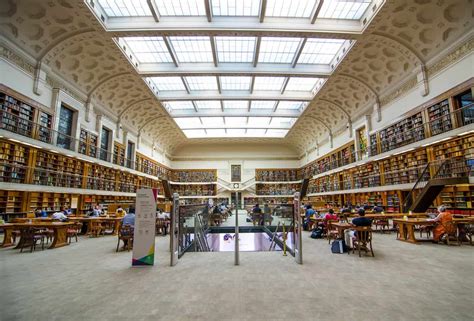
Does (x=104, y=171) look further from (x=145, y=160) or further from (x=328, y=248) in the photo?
(x=328, y=248)

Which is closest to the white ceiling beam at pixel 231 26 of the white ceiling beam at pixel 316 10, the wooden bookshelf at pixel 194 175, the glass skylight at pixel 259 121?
the white ceiling beam at pixel 316 10

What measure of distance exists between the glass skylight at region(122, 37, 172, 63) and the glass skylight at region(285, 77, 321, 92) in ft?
27.2

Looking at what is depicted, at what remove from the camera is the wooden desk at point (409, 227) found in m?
6.48

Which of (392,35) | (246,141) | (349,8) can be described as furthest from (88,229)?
(246,141)

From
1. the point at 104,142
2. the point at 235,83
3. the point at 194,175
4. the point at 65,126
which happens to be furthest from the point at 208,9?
the point at 194,175

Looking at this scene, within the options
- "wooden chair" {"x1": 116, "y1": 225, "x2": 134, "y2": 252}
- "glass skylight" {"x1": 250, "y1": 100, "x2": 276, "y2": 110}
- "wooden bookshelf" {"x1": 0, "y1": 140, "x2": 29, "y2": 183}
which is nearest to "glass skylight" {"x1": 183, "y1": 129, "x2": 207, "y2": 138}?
"glass skylight" {"x1": 250, "y1": 100, "x2": 276, "y2": 110}

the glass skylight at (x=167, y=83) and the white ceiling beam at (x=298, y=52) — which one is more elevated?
the glass skylight at (x=167, y=83)

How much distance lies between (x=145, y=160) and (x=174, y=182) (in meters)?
6.76

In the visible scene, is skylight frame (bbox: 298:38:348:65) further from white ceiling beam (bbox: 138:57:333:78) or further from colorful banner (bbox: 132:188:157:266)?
colorful banner (bbox: 132:188:157:266)

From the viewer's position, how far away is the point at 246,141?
3036cm

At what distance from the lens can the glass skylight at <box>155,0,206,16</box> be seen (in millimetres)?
10164

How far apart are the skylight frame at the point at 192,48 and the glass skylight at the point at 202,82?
84.9 inches

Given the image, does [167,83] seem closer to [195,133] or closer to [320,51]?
[320,51]

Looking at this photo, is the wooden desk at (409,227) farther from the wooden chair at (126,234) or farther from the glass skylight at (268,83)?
the glass skylight at (268,83)
